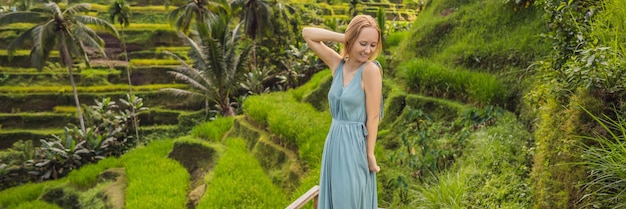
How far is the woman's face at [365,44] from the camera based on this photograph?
1959mm

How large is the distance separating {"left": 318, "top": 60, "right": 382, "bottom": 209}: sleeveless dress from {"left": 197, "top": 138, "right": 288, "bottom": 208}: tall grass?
145 inches

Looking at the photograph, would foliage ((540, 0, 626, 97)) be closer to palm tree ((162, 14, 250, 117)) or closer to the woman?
the woman

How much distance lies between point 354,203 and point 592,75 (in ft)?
4.46

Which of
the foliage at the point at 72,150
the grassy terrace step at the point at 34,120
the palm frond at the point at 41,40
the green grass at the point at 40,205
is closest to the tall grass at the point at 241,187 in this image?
the green grass at the point at 40,205

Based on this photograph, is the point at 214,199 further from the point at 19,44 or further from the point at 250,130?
the point at 19,44

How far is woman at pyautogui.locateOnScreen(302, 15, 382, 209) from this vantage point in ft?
6.55

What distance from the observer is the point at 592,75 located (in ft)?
7.03

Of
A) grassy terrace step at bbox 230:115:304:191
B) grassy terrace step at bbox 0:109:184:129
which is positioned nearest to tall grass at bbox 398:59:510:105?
grassy terrace step at bbox 230:115:304:191

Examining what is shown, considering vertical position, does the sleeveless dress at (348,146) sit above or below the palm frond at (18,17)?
above

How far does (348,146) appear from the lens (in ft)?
6.81

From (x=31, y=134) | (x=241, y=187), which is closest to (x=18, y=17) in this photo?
(x=31, y=134)

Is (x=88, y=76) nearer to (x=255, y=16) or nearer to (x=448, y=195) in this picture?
(x=255, y=16)

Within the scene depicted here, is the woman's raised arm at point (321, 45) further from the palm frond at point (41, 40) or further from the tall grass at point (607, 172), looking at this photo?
the palm frond at point (41, 40)

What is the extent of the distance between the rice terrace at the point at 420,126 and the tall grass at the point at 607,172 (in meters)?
0.01
